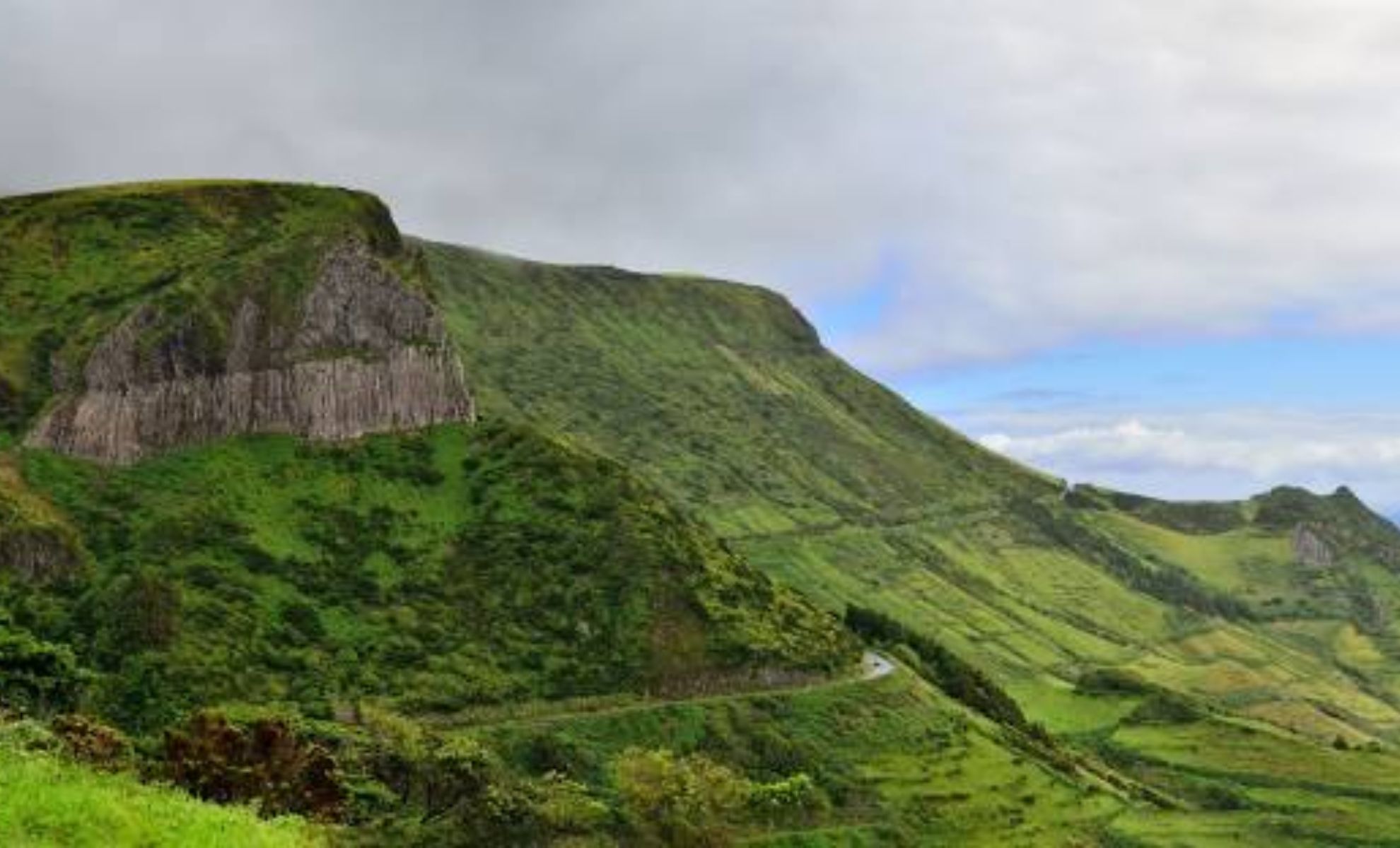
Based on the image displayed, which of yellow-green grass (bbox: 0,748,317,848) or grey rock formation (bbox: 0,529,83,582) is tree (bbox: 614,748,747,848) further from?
yellow-green grass (bbox: 0,748,317,848)

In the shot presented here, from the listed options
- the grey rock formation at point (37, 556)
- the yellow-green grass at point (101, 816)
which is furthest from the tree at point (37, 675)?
the yellow-green grass at point (101, 816)

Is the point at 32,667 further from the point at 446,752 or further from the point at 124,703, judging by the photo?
Result: the point at 446,752

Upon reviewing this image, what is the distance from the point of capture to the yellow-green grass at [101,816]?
35.3 m

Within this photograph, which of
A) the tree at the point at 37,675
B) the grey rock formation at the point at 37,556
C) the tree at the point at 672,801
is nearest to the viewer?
the tree at the point at 37,675

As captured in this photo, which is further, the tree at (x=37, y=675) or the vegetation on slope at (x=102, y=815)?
the tree at (x=37, y=675)

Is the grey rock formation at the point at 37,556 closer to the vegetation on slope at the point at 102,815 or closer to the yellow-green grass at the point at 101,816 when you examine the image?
the vegetation on slope at the point at 102,815

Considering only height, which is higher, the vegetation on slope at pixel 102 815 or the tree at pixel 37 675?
the vegetation on slope at pixel 102 815

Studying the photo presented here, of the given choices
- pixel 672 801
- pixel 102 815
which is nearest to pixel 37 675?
pixel 672 801

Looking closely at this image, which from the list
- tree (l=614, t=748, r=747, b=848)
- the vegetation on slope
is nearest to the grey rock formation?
tree (l=614, t=748, r=747, b=848)

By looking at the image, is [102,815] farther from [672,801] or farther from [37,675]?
[37,675]

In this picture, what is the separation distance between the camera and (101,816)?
3638 centimetres

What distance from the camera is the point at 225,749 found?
9981 centimetres


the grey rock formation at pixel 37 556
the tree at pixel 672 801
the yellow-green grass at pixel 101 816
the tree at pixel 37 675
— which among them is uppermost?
the grey rock formation at pixel 37 556

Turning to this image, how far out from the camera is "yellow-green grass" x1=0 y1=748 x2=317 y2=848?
35.3 m
